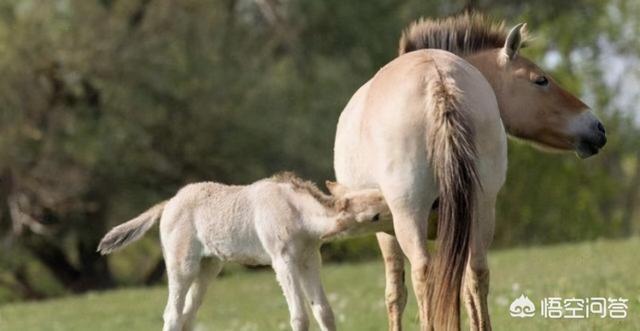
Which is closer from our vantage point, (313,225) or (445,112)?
(445,112)

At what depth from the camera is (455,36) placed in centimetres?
823

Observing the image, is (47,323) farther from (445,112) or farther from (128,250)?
(128,250)

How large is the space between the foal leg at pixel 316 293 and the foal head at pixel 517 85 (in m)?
1.73

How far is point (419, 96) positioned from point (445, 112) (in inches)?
8.3

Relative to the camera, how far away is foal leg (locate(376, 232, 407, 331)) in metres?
→ 7.72

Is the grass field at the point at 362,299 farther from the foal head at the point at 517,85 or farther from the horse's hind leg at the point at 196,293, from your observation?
the horse's hind leg at the point at 196,293

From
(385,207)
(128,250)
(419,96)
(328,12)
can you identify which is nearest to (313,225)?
(385,207)

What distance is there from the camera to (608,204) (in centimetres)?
4278

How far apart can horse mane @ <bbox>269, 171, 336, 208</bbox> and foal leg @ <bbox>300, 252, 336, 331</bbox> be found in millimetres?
348

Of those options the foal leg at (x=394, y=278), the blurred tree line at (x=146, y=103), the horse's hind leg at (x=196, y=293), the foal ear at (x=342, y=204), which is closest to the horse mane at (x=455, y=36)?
the foal leg at (x=394, y=278)

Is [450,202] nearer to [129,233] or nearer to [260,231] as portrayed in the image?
[260,231]

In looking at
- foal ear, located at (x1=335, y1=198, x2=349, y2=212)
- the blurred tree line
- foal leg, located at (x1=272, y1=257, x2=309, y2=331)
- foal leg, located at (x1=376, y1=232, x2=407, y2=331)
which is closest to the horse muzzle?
foal leg, located at (x1=376, y1=232, x2=407, y2=331)

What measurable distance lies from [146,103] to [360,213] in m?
18.2

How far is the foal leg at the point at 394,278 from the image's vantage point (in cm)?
772
